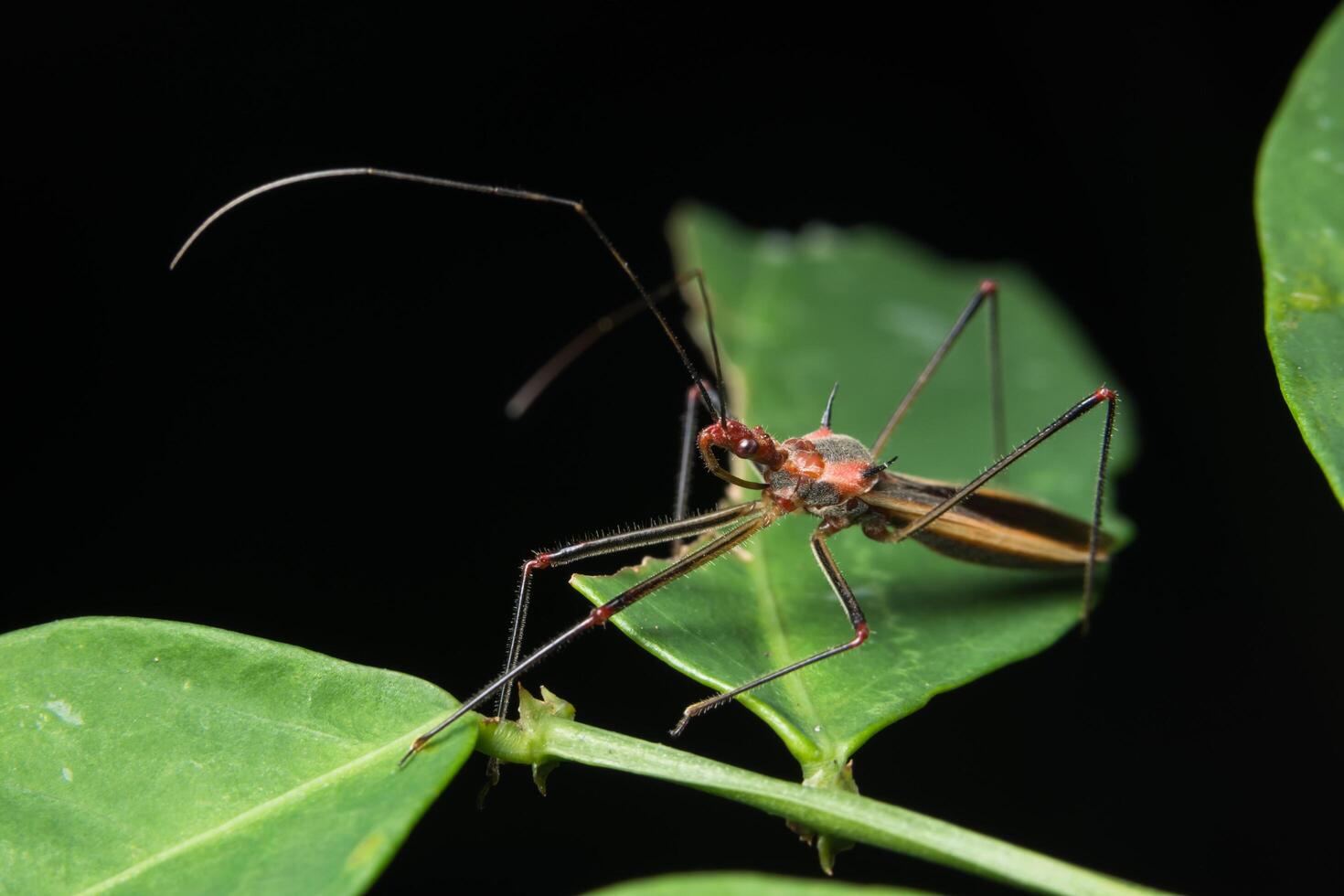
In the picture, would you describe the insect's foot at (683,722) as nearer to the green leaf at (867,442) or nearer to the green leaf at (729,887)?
the green leaf at (867,442)

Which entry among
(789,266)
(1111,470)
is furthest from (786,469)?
(789,266)

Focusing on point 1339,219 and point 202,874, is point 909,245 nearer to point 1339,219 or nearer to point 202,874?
point 1339,219

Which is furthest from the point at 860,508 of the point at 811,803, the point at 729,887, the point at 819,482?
the point at 729,887

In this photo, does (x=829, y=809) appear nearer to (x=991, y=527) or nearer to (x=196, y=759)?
(x=196, y=759)

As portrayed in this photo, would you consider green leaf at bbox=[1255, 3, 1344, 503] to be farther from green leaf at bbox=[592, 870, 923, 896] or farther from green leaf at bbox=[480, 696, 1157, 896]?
green leaf at bbox=[592, 870, 923, 896]

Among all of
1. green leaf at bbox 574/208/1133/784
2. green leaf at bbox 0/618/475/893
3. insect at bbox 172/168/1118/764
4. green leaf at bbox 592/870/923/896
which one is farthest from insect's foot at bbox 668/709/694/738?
green leaf at bbox 592/870/923/896
